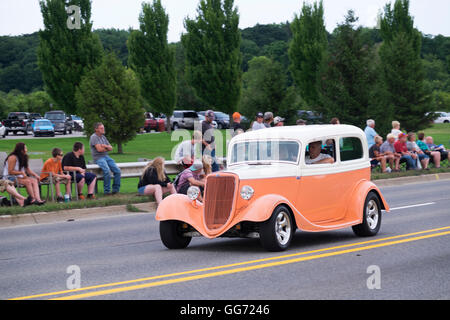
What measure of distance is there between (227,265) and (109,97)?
2601 centimetres

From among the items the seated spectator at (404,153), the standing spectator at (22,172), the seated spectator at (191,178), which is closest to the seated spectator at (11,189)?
the standing spectator at (22,172)

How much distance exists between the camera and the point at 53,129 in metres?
57.1

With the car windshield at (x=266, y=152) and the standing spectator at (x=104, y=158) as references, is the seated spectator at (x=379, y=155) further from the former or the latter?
the car windshield at (x=266, y=152)

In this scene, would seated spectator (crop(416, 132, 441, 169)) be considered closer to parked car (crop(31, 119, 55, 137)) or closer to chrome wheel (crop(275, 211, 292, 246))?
chrome wheel (crop(275, 211, 292, 246))

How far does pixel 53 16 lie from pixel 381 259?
45.3m

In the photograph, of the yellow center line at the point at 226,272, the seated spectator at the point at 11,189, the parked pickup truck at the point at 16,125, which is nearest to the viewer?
the yellow center line at the point at 226,272

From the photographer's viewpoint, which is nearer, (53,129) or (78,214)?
(78,214)

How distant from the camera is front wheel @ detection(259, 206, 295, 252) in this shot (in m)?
9.91

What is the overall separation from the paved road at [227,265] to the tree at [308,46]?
4725cm

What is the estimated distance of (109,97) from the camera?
1342 inches

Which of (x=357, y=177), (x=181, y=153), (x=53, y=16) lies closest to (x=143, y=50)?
(x=53, y=16)

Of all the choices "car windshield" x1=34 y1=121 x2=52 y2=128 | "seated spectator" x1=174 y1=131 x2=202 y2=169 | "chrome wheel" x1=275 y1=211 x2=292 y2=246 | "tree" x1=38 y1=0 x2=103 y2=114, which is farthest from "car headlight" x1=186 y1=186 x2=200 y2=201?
"car windshield" x1=34 y1=121 x2=52 y2=128

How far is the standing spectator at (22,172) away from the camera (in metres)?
16.1
